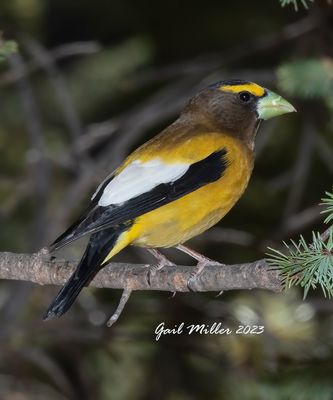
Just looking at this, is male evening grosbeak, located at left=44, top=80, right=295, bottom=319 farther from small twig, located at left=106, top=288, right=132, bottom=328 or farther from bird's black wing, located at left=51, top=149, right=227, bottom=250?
small twig, located at left=106, top=288, right=132, bottom=328

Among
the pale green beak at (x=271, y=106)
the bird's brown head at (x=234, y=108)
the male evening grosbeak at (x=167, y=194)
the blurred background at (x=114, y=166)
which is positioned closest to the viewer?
the male evening grosbeak at (x=167, y=194)

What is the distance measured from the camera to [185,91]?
5.79 meters

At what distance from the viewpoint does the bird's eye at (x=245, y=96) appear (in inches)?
164

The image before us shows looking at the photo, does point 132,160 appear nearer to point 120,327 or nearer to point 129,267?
point 129,267

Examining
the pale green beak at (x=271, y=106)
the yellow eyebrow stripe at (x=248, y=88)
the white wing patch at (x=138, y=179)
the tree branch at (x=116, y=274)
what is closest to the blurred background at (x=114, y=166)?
the pale green beak at (x=271, y=106)

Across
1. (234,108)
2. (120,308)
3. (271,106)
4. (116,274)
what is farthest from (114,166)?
(120,308)

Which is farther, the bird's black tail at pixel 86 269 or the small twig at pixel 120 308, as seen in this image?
the bird's black tail at pixel 86 269

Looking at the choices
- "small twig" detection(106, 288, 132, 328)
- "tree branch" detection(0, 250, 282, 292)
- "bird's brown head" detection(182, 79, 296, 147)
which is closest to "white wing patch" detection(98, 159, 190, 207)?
"tree branch" detection(0, 250, 282, 292)

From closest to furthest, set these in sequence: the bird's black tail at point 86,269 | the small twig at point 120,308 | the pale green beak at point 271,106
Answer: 1. the small twig at point 120,308
2. the bird's black tail at point 86,269
3. the pale green beak at point 271,106

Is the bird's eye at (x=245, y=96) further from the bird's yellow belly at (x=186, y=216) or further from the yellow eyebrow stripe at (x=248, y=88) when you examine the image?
the bird's yellow belly at (x=186, y=216)

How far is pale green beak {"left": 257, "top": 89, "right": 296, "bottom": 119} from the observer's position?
159 inches

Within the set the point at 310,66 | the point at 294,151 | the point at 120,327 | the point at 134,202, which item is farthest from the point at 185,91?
the point at 134,202

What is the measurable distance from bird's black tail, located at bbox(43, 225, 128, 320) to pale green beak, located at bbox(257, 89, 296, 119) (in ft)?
3.21

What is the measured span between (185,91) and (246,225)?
41.1 inches
